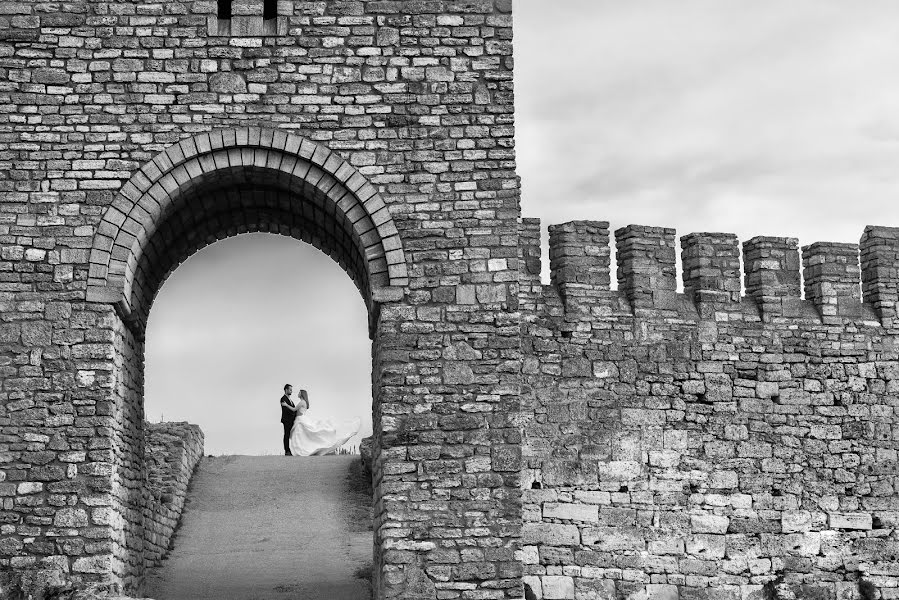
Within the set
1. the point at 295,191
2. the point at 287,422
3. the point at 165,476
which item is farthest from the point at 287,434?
the point at 295,191

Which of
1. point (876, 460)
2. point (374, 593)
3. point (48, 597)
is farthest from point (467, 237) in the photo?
point (876, 460)

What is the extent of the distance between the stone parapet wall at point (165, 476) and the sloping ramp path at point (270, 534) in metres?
0.19

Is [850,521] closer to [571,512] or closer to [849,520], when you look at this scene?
[849,520]

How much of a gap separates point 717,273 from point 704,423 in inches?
62.4

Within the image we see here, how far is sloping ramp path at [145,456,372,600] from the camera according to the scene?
11.5 metres

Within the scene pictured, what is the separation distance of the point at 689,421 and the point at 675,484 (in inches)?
24.9

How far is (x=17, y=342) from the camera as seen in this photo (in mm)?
9531

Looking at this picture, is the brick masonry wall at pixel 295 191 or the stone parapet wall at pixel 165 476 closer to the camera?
the brick masonry wall at pixel 295 191

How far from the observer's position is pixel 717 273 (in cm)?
1237

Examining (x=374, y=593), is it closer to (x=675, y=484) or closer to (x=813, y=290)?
(x=675, y=484)

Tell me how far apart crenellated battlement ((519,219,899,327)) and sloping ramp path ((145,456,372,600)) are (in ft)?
11.5

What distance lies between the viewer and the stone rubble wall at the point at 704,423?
37.6 ft

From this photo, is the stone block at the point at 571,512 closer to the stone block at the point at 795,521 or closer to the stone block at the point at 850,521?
the stone block at the point at 795,521

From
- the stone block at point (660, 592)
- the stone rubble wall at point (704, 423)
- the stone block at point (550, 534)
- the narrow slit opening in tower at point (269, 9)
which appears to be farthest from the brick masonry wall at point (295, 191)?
the stone block at point (660, 592)
